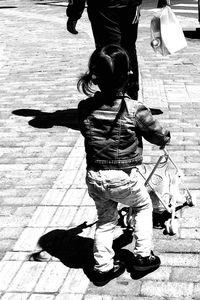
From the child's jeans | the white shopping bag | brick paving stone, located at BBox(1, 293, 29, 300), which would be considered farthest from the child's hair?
the white shopping bag

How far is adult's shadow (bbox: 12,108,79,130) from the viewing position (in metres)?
6.81

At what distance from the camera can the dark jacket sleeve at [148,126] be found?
140 inches

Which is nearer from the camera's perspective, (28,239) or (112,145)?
(112,145)

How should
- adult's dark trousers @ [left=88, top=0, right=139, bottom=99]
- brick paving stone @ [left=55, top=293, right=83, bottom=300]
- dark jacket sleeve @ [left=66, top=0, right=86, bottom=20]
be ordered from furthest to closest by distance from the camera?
Answer: dark jacket sleeve @ [left=66, top=0, right=86, bottom=20]
adult's dark trousers @ [left=88, top=0, right=139, bottom=99]
brick paving stone @ [left=55, top=293, right=83, bottom=300]

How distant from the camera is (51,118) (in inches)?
277

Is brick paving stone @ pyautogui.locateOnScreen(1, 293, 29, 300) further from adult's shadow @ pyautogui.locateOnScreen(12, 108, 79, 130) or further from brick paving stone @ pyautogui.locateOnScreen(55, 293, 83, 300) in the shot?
adult's shadow @ pyautogui.locateOnScreen(12, 108, 79, 130)

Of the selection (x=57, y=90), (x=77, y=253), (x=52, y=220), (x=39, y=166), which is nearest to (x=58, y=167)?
(x=39, y=166)

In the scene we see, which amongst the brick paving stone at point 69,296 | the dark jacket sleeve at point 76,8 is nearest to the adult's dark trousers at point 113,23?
the dark jacket sleeve at point 76,8

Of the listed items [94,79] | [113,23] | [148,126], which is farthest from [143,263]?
[113,23]

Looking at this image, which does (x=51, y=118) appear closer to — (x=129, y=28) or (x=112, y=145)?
(x=129, y=28)

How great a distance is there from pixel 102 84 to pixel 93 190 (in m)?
0.64

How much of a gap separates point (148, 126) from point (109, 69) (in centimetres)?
43

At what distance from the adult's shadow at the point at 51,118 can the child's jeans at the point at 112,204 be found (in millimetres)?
2996

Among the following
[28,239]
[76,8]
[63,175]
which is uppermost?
[76,8]
